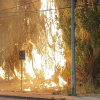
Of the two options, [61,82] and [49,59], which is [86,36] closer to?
[61,82]

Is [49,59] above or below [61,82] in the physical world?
above

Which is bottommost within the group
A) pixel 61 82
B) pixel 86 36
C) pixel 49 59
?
pixel 61 82

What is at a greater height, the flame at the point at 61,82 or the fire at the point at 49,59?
the fire at the point at 49,59

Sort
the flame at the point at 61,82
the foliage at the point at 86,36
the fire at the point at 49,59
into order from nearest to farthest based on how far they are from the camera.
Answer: the foliage at the point at 86,36, the flame at the point at 61,82, the fire at the point at 49,59

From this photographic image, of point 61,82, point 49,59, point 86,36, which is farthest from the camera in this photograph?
point 49,59

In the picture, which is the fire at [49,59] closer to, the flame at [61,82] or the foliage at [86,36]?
the flame at [61,82]

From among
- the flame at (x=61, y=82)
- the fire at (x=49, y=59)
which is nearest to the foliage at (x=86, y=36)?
the fire at (x=49, y=59)

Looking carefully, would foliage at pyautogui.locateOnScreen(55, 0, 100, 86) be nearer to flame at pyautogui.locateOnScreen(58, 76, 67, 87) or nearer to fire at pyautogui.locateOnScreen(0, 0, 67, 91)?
fire at pyautogui.locateOnScreen(0, 0, 67, 91)

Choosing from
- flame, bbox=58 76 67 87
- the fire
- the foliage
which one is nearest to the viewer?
the foliage

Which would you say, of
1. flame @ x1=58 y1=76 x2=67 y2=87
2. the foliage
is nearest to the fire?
flame @ x1=58 y1=76 x2=67 y2=87

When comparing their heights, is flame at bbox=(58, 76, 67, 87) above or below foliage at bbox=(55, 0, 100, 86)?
below

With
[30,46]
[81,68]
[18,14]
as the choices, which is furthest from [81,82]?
[18,14]

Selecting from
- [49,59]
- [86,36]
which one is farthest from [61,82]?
[86,36]

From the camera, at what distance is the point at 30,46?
71.0 feet
